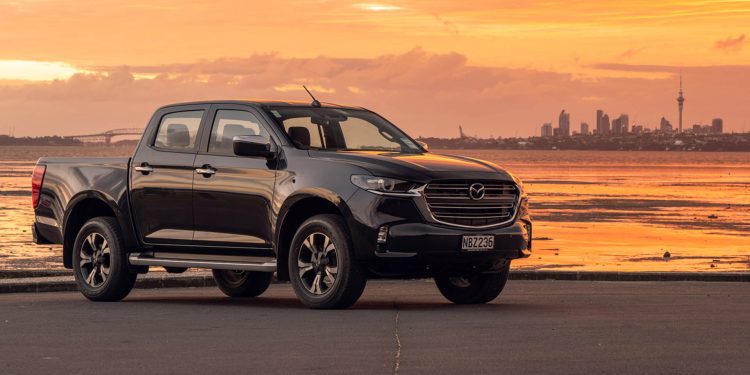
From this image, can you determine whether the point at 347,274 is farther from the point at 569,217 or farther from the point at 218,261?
the point at 569,217

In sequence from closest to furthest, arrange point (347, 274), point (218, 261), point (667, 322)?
point (667, 322) < point (347, 274) < point (218, 261)

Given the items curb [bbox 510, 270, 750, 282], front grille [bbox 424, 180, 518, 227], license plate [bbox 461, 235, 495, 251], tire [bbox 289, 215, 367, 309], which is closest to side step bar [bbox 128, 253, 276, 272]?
tire [bbox 289, 215, 367, 309]

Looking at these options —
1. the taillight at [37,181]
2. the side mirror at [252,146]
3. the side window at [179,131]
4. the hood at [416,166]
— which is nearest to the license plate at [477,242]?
the hood at [416,166]

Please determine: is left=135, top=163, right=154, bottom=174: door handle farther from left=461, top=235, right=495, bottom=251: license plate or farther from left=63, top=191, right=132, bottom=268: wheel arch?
left=461, top=235, right=495, bottom=251: license plate

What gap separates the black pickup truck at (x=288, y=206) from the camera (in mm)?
13008

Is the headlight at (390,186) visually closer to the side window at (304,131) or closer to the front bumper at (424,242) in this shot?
the front bumper at (424,242)

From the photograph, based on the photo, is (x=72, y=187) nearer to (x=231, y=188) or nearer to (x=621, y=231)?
(x=231, y=188)

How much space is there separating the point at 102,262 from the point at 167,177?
134cm

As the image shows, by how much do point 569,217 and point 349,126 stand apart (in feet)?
92.9

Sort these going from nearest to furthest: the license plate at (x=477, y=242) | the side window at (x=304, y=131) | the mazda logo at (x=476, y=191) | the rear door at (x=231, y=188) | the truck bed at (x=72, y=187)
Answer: the license plate at (x=477, y=242)
the mazda logo at (x=476, y=191)
the rear door at (x=231, y=188)
the side window at (x=304, y=131)
the truck bed at (x=72, y=187)

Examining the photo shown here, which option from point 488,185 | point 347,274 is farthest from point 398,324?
point 488,185

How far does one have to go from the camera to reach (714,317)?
12.6 meters

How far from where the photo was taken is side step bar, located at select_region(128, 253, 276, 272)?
13.7 m

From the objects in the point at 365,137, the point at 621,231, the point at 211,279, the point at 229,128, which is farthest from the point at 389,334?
the point at 621,231
